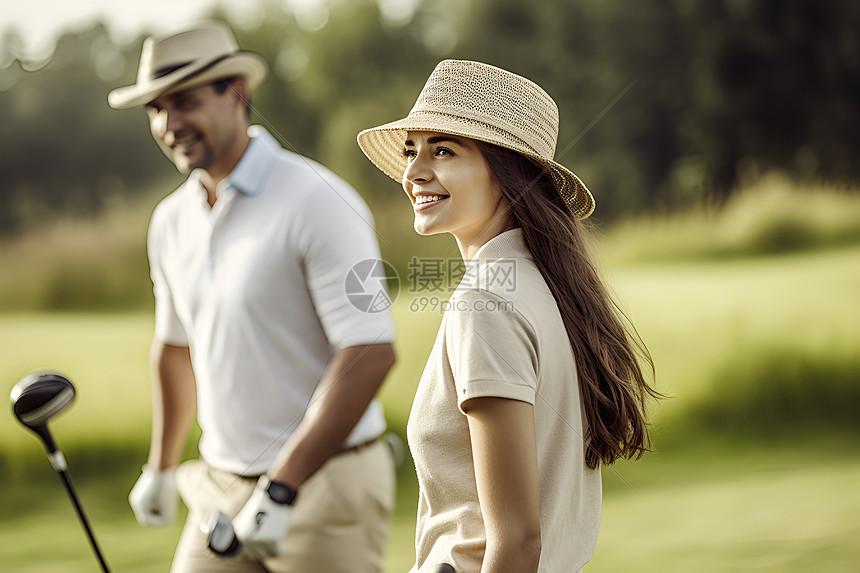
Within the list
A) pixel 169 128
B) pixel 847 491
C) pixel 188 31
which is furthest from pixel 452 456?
pixel 847 491

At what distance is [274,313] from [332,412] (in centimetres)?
23

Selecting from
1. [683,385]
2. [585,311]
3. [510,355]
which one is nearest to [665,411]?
[683,385]

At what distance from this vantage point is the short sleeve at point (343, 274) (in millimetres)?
1696

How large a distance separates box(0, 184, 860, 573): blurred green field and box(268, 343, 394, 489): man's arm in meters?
3.13

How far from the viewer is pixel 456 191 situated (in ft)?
3.64

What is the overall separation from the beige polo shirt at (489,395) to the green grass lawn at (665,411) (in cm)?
354

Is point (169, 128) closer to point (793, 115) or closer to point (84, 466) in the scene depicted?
point (84, 466)

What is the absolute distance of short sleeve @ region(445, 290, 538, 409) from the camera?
0.93 metres

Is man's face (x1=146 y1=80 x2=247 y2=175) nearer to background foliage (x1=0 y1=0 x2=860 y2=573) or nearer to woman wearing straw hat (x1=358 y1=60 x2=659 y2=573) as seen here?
woman wearing straw hat (x1=358 y1=60 x2=659 y2=573)

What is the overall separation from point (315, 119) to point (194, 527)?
13.7 feet

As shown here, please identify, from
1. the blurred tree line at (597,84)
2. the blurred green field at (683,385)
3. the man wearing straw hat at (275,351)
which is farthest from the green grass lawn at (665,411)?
the man wearing straw hat at (275,351)

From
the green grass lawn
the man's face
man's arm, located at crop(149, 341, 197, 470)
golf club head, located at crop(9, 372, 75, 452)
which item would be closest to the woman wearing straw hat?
the man's face

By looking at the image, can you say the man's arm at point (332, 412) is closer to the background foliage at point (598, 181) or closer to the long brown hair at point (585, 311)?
the long brown hair at point (585, 311)

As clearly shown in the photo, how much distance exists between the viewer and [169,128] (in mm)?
1923
